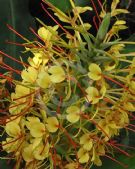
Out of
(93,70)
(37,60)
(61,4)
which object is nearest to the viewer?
(93,70)

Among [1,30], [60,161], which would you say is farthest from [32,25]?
[60,161]

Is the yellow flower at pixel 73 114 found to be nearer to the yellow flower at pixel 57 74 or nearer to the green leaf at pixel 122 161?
the yellow flower at pixel 57 74

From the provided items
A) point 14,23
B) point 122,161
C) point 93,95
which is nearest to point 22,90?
point 93,95

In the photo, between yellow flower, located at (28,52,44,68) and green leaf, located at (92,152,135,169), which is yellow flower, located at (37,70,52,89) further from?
green leaf, located at (92,152,135,169)

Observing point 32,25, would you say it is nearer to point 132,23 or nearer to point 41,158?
point 132,23

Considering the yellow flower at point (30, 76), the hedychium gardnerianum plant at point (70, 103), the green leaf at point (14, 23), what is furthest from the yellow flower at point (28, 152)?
the green leaf at point (14, 23)

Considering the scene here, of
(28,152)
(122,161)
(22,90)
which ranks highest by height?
(22,90)

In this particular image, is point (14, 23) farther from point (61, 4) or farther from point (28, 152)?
point (28, 152)
